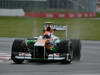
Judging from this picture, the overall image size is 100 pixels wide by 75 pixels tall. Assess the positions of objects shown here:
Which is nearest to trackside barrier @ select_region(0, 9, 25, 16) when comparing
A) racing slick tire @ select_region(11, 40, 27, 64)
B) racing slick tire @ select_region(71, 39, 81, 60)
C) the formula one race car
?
racing slick tire @ select_region(71, 39, 81, 60)

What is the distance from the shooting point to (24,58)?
537 inches

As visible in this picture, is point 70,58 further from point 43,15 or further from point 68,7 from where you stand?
point 68,7

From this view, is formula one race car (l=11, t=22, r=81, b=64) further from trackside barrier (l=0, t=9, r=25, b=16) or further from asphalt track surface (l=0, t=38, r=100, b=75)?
trackside barrier (l=0, t=9, r=25, b=16)

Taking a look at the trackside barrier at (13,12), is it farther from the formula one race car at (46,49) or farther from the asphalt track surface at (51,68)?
the asphalt track surface at (51,68)

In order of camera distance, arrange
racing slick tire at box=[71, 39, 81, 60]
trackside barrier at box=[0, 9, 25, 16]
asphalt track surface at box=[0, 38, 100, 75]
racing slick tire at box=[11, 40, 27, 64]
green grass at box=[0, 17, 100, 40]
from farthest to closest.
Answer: trackside barrier at box=[0, 9, 25, 16], green grass at box=[0, 17, 100, 40], racing slick tire at box=[71, 39, 81, 60], racing slick tire at box=[11, 40, 27, 64], asphalt track surface at box=[0, 38, 100, 75]

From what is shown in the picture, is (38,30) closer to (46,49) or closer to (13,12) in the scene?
(46,49)

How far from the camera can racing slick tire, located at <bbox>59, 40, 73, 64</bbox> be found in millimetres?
13703

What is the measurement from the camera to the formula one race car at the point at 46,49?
13.6 metres

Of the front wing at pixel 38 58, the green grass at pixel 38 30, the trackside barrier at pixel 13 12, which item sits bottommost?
the green grass at pixel 38 30

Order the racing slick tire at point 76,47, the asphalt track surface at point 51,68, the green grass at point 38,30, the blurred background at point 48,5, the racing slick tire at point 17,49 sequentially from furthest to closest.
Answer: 1. the blurred background at point 48,5
2. the green grass at point 38,30
3. the racing slick tire at point 76,47
4. the racing slick tire at point 17,49
5. the asphalt track surface at point 51,68

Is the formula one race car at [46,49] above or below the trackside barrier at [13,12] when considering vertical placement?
above

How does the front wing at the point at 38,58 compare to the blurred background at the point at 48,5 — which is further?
the blurred background at the point at 48,5

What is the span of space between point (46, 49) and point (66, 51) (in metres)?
0.59

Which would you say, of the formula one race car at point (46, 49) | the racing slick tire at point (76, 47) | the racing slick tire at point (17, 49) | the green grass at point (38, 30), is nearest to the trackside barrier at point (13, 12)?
the green grass at point (38, 30)
